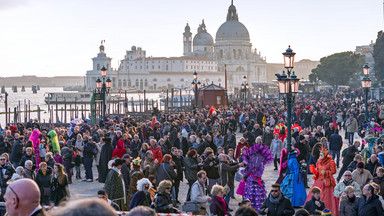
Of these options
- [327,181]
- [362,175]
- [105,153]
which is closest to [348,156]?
[327,181]

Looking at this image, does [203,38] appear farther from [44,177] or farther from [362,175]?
[362,175]

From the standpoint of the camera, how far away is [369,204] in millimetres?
8016

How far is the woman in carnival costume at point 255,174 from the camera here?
10.3m

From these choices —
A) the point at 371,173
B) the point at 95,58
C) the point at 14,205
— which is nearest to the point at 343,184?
the point at 371,173

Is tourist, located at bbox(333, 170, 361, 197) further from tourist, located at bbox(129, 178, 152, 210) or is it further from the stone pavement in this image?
tourist, located at bbox(129, 178, 152, 210)

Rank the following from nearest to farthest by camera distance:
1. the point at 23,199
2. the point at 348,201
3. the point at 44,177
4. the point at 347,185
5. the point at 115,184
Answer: the point at 23,199 < the point at 348,201 < the point at 347,185 < the point at 115,184 < the point at 44,177

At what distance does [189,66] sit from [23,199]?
520ft

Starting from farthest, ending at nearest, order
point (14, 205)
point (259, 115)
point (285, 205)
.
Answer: point (259, 115)
point (285, 205)
point (14, 205)

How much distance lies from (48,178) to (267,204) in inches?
162

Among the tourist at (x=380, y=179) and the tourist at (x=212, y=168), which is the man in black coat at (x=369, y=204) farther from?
the tourist at (x=212, y=168)

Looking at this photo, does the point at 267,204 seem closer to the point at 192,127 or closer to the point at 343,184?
the point at 343,184

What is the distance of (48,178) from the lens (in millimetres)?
10125

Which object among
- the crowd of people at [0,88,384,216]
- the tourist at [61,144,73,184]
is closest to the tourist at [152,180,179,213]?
the crowd of people at [0,88,384,216]

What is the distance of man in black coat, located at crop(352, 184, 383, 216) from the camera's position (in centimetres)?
799
